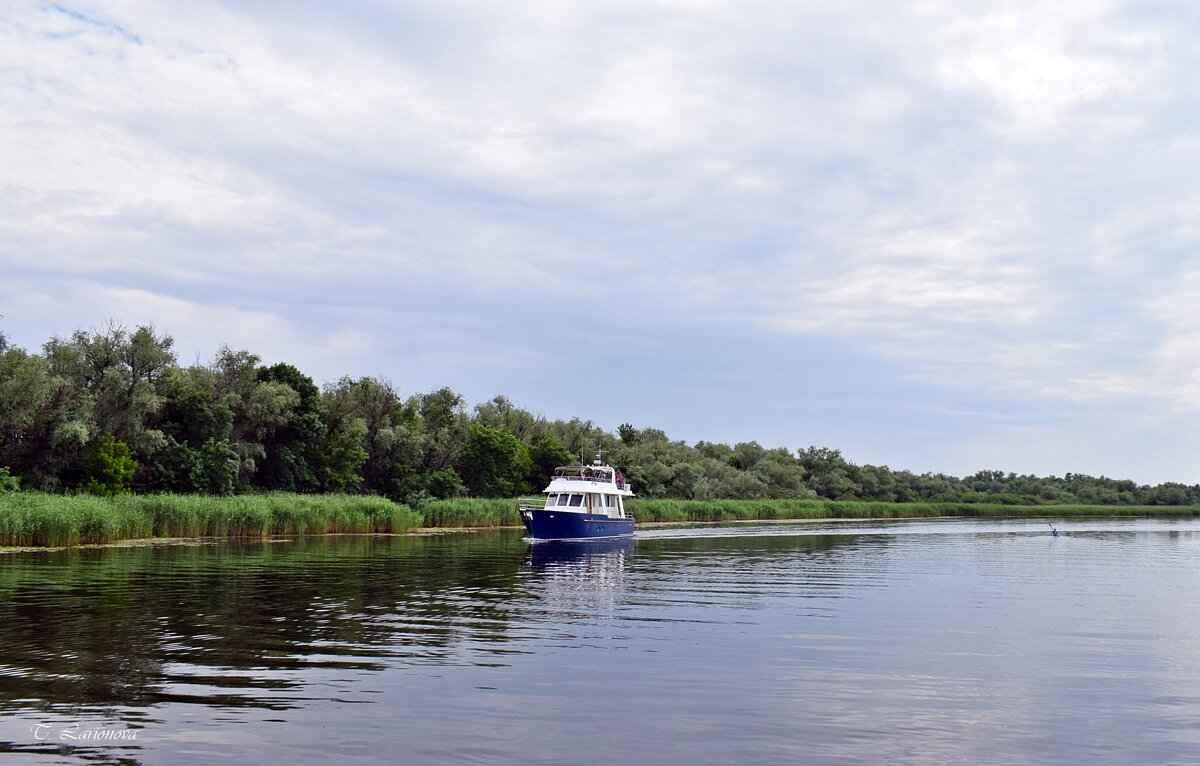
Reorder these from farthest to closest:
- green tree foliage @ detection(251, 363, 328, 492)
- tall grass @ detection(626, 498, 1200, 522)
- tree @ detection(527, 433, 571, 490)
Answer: tree @ detection(527, 433, 571, 490) < tall grass @ detection(626, 498, 1200, 522) < green tree foliage @ detection(251, 363, 328, 492)

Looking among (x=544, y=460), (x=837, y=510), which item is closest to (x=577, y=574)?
(x=544, y=460)

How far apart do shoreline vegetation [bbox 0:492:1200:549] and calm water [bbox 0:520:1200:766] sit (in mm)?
6866

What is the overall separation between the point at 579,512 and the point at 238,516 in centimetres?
2123

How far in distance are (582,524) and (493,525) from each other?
2215 centimetres

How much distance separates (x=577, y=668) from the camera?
1861cm

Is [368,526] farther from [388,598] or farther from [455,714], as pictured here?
[455,714]

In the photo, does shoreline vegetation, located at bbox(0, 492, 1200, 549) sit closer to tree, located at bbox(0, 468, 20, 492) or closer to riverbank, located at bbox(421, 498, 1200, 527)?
riverbank, located at bbox(421, 498, 1200, 527)

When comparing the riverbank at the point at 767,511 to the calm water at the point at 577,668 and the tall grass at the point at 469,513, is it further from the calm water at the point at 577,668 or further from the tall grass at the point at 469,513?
the calm water at the point at 577,668

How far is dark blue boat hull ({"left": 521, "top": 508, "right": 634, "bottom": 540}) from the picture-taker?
61.9 meters

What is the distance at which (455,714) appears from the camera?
14555 mm

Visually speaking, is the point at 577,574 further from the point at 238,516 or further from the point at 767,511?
the point at 767,511

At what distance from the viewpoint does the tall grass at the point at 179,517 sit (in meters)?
44.5

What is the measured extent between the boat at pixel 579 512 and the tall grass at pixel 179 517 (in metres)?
11.9

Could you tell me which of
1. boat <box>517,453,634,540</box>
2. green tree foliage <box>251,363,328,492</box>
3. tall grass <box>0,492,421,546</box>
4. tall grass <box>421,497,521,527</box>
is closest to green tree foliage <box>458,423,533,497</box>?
tall grass <box>421,497,521,527</box>
